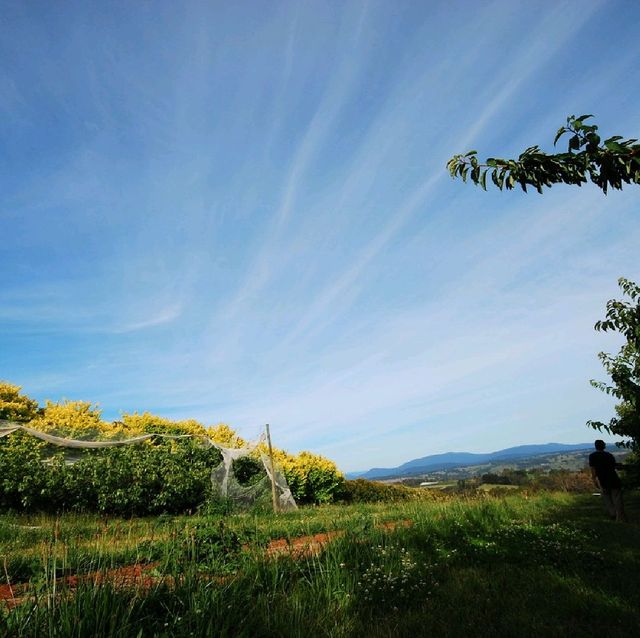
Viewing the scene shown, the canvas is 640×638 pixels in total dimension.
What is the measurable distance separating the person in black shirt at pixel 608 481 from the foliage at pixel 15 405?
17634 mm

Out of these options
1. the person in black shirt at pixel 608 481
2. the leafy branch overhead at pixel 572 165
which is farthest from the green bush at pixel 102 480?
the leafy branch overhead at pixel 572 165

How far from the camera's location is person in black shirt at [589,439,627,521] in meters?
9.16

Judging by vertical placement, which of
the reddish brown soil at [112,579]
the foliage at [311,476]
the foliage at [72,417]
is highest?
the foliage at [72,417]

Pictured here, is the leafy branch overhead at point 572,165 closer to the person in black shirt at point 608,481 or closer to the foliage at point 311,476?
the person in black shirt at point 608,481

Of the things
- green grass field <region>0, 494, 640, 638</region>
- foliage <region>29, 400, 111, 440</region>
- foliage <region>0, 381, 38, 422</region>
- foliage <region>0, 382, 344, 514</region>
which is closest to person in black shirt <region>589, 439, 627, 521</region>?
green grass field <region>0, 494, 640, 638</region>

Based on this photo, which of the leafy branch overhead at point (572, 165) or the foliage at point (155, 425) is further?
the foliage at point (155, 425)

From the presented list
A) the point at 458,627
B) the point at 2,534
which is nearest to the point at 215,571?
the point at 458,627

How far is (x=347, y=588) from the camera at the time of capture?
407 centimetres

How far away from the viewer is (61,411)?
A: 16.1 metres

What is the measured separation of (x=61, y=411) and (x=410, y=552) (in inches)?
589

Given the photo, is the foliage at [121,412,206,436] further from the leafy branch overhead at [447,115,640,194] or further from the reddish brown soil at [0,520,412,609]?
the leafy branch overhead at [447,115,640,194]

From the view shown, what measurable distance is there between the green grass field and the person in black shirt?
9.81ft

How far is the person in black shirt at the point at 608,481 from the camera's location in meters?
9.16

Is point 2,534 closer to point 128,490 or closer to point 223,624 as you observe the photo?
point 128,490
